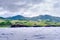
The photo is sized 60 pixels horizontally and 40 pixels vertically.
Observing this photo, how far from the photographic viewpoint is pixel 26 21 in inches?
968

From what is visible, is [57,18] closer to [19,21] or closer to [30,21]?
[30,21]

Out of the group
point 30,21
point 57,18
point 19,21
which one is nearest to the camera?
point 57,18

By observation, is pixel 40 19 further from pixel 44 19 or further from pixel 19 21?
pixel 19 21

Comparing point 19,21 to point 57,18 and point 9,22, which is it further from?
point 57,18

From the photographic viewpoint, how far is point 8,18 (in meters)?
23.3

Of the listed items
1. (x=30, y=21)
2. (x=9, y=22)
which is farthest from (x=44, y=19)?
(x=9, y=22)

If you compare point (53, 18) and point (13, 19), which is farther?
point (13, 19)

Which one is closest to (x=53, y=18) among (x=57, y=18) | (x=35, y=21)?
(x=57, y=18)

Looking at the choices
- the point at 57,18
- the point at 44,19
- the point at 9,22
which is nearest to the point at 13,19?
the point at 9,22

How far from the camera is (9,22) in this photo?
25.0 meters

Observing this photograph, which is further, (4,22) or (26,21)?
(4,22)

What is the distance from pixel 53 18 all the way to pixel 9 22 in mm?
5386

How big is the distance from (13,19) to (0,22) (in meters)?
2.17

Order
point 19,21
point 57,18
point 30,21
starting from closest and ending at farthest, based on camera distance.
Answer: point 57,18 → point 30,21 → point 19,21
